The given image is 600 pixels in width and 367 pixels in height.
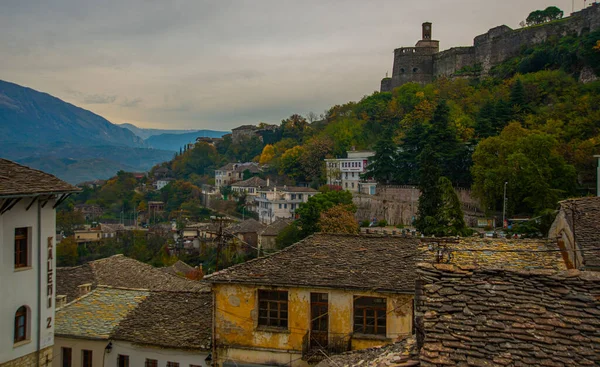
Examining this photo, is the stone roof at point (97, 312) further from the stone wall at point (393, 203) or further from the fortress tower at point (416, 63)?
the fortress tower at point (416, 63)

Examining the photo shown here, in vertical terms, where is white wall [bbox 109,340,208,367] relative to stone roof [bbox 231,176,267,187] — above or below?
below

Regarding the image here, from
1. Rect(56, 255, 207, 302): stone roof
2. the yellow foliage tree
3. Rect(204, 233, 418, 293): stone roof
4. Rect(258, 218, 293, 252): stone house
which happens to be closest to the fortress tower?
the yellow foliage tree

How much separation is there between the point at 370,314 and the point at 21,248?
32.1 feet

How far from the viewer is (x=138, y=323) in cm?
1655

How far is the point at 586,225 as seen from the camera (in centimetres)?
1262

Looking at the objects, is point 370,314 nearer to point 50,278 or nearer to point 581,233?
point 581,233

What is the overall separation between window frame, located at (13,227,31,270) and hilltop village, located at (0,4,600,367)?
0.13ft

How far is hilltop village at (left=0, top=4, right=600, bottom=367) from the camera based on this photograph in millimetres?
5418

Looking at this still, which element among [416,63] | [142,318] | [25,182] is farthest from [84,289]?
[416,63]

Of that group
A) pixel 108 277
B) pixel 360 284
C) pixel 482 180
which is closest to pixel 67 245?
pixel 108 277

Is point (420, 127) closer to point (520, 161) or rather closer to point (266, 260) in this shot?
point (520, 161)

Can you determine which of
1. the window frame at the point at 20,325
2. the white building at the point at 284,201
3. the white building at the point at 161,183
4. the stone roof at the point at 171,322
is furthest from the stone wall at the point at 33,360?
the white building at the point at 161,183

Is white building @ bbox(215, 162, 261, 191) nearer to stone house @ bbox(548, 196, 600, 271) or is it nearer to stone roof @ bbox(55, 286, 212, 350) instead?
stone roof @ bbox(55, 286, 212, 350)

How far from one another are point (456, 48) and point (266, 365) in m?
85.6
